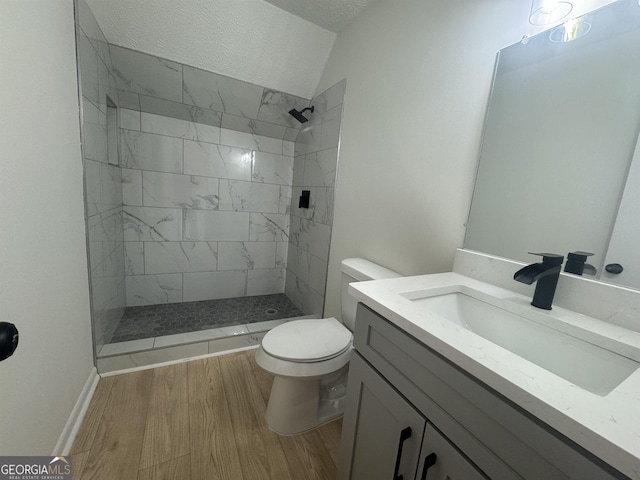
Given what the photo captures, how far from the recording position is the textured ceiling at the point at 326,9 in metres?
1.55

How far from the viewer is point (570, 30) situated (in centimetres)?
80

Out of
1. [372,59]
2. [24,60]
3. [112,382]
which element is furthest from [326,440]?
[372,59]

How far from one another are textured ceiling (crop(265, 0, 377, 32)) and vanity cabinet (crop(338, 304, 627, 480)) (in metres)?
1.79

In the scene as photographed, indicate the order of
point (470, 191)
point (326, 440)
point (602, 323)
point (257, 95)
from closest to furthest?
1. point (602, 323)
2. point (470, 191)
3. point (326, 440)
4. point (257, 95)

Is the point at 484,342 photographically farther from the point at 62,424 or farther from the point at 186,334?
the point at 186,334

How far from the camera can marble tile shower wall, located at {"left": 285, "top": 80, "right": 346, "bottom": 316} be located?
6.35ft

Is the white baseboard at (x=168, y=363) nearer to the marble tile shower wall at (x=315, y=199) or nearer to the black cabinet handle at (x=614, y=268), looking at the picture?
the marble tile shower wall at (x=315, y=199)

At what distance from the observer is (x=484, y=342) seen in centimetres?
56

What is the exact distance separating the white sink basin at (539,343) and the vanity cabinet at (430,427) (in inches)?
7.3

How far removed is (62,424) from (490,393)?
161 centimetres

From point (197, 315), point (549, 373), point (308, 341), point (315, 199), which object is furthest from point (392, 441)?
point (197, 315)

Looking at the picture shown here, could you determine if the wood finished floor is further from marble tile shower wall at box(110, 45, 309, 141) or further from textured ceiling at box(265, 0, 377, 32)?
textured ceiling at box(265, 0, 377, 32)

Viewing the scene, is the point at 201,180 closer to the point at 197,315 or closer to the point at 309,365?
the point at 197,315

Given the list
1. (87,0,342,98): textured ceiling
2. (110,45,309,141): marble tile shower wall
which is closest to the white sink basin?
(87,0,342,98): textured ceiling
